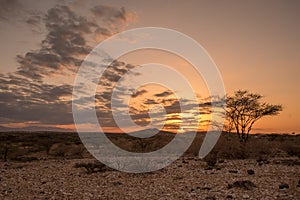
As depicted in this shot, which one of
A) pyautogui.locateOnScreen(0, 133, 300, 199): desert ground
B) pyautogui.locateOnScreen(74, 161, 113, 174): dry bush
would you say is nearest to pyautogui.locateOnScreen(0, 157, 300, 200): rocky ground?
pyautogui.locateOnScreen(0, 133, 300, 199): desert ground

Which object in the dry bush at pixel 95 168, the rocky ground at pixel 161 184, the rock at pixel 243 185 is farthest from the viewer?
the dry bush at pixel 95 168

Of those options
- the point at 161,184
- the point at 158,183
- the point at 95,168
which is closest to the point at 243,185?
the point at 161,184

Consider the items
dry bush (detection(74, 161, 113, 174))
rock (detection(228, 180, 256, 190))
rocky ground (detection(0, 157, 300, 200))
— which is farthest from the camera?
dry bush (detection(74, 161, 113, 174))

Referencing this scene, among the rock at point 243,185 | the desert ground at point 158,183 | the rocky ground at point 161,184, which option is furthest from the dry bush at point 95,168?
the rock at point 243,185

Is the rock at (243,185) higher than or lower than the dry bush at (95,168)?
higher

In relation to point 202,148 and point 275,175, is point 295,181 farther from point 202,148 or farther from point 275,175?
point 202,148

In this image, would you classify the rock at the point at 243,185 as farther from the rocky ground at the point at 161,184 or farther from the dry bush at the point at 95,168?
the dry bush at the point at 95,168

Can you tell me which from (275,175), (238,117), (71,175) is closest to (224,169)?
(275,175)

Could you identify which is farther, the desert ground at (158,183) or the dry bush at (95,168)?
the dry bush at (95,168)

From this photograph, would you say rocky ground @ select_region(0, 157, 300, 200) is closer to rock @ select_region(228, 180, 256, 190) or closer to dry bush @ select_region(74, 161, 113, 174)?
rock @ select_region(228, 180, 256, 190)

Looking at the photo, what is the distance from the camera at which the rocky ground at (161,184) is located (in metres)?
13.4

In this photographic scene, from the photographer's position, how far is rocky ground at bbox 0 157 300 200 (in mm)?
13383

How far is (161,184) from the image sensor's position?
52.6ft

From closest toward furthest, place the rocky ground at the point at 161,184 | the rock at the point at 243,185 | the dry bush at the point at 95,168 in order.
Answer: the rocky ground at the point at 161,184, the rock at the point at 243,185, the dry bush at the point at 95,168
